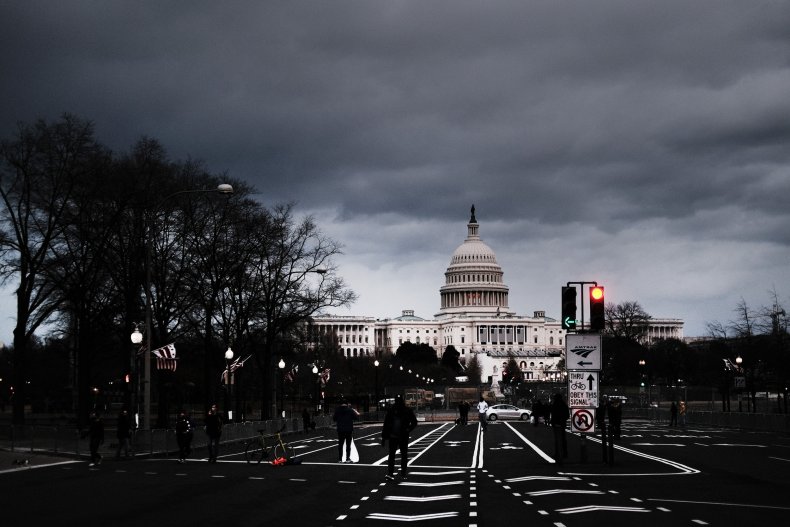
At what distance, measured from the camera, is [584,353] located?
102 feet

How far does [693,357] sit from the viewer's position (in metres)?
170

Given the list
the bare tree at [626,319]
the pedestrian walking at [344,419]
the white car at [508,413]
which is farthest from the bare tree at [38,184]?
the bare tree at [626,319]

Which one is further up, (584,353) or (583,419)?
(584,353)

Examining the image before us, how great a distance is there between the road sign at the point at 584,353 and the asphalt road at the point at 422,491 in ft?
9.37

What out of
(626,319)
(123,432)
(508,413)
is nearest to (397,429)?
(123,432)

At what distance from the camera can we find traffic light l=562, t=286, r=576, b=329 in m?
29.5

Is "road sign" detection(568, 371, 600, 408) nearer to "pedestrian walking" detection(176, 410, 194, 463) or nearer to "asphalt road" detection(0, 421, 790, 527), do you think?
"asphalt road" detection(0, 421, 790, 527)

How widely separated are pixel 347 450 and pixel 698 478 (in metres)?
10.6

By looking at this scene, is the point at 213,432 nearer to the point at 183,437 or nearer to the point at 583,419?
the point at 183,437

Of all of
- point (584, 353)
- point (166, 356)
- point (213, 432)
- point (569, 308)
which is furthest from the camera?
point (166, 356)

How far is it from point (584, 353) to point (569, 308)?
182 centimetres

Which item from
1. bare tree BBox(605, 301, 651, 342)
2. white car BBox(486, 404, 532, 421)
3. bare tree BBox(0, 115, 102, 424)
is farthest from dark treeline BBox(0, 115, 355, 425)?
bare tree BBox(605, 301, 651, 342)

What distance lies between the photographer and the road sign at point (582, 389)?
31047 millimetres

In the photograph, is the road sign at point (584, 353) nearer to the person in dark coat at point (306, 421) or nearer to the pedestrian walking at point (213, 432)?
the pedestrian walking at point (213, 432)
